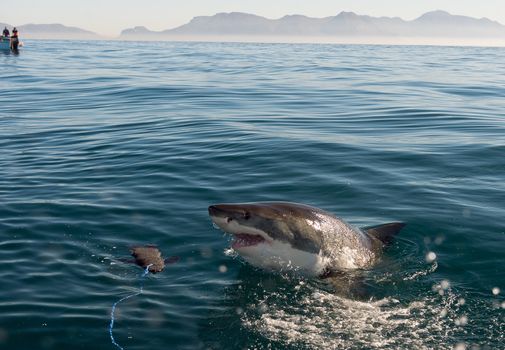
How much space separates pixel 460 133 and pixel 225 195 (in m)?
10.0

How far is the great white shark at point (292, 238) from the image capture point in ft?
26.5

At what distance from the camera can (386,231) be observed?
10234 mm

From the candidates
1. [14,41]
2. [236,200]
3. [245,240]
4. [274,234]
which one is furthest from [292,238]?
[14,41]

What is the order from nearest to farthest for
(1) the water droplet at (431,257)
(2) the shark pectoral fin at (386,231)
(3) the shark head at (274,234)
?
1. (3) the shark head at (274,234)
2. (1) the water droplet at (431,257)
3. (2) the shark pectoral fin at (386,231)

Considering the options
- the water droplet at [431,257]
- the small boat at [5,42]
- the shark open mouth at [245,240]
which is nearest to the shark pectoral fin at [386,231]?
the water droplet at [431,257]

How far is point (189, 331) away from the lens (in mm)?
7523

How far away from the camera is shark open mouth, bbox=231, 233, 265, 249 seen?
8164 mm

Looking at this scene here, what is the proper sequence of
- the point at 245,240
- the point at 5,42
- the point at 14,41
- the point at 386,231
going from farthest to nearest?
the point at 5,42 < the point at 14,41 < the point at 386,231 < the point at 245,240

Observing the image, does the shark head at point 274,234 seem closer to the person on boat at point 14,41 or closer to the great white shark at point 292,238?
the great white shark at point 292,238

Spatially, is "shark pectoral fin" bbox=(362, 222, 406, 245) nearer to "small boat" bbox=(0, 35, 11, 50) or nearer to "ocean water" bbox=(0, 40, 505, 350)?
"ocean water" bbox=(0, 40, 505, 350)

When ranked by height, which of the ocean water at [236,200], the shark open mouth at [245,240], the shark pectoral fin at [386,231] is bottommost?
the ocean water at [236,200]

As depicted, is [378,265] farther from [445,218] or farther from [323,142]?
[323,142]

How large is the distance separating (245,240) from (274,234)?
1.31ft

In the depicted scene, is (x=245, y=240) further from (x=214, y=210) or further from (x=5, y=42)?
(x=5, y=42)
